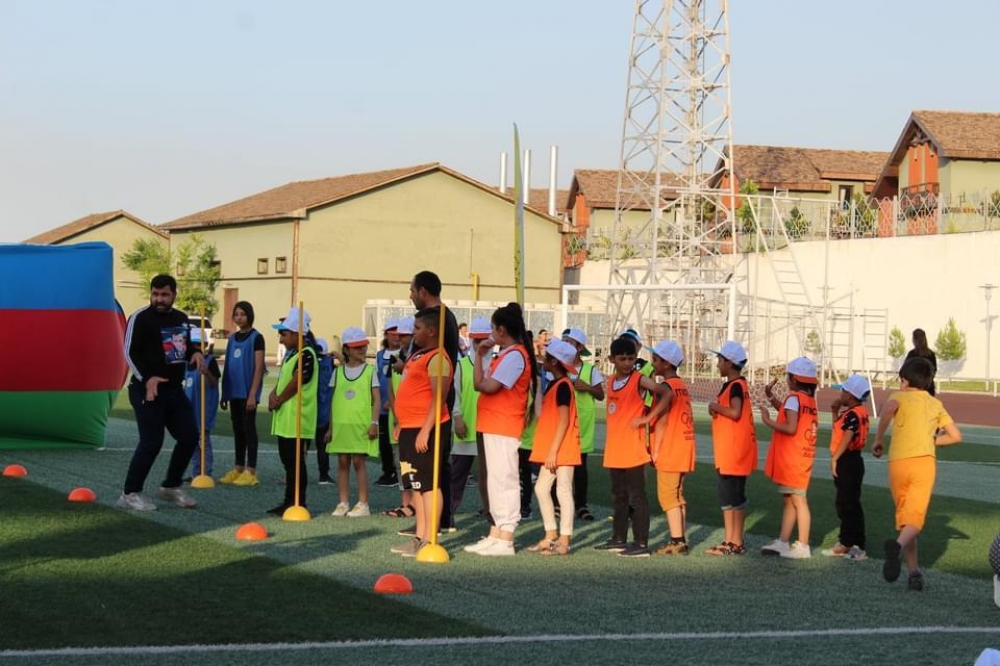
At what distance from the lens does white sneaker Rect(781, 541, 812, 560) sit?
35.7ft

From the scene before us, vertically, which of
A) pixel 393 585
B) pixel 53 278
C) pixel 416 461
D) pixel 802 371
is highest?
pixel 53 278

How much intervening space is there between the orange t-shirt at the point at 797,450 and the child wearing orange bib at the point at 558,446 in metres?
1.49

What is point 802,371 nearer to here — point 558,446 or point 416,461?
point 558,446

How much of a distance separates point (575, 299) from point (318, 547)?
173ft

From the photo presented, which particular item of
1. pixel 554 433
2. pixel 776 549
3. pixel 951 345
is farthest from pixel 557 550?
pixel 951 345

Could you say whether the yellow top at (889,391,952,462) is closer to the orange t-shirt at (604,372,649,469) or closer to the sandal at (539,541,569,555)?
the orange t-shirt at (604,372,649,469)

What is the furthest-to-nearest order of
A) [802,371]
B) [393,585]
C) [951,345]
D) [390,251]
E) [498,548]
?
[390,251]
[951,345]
[802,371]
[498,548]
[393,585]

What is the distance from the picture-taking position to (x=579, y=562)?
34.0ft

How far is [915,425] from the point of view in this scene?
975 cm

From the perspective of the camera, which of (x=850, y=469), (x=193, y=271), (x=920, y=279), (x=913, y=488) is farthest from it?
(x=193, y=271)

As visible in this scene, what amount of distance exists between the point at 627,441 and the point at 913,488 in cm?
224

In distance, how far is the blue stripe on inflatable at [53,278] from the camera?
17531 millimetres

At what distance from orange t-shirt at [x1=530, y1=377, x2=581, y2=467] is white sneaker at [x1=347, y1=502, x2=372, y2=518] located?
6.52ft

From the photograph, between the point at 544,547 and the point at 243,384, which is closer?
the point at 544,547
